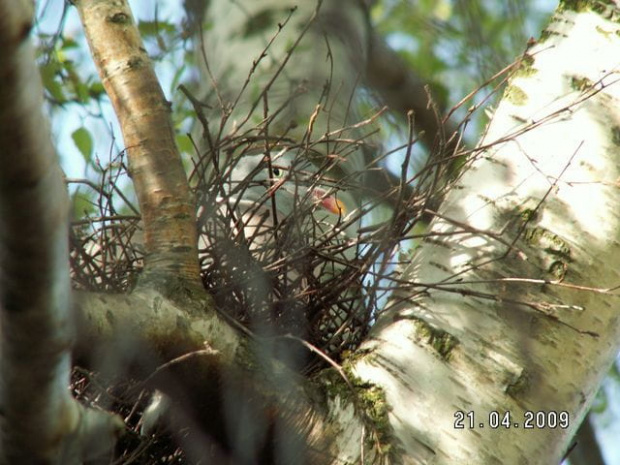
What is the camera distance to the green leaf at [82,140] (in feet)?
7.88

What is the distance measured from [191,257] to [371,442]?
47 cm

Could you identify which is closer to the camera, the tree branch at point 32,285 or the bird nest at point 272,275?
the tree branch at point 32,285

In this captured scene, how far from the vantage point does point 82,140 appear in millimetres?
2420

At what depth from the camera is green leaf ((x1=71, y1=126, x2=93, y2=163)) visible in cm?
240

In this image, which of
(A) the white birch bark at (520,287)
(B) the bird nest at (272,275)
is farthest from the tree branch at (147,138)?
(A) the white birch bark at (520,287)

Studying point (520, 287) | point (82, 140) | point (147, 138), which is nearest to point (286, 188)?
point (82, 140)

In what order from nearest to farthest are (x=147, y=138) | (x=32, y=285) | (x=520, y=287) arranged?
(x=32, y=285) → (x=520, y=287) → (x=147, y=138)

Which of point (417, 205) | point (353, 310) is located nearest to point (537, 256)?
point (417, 205)

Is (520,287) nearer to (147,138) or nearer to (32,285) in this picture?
(147,138)

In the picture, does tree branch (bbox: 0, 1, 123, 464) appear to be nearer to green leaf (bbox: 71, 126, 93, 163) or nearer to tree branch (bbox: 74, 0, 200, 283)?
tree branch (bbox: 74, 0, 200, 283)

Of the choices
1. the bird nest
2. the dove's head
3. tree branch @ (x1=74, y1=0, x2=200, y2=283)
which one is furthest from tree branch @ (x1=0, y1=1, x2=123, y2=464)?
the dove's head

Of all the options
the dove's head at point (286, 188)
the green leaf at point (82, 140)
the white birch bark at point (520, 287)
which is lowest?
the white birch bark at point (520, 287)

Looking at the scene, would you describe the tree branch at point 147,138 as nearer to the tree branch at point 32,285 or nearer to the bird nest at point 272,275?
the bird nest at point 272,275

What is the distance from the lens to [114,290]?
1.82m
